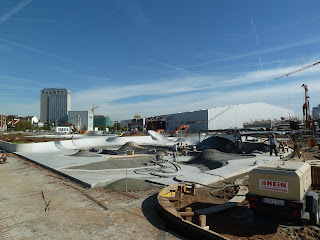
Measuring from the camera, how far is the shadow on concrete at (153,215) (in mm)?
5084

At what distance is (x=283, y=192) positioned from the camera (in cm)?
512

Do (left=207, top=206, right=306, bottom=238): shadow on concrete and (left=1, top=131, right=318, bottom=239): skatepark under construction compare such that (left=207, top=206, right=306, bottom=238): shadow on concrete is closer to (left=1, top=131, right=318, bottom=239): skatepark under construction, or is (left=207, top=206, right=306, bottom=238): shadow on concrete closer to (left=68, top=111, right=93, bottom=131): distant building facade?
(left=1, top=131, right=318, bottom=239): skatepark under construction

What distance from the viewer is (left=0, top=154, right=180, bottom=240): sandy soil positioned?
4.89 m

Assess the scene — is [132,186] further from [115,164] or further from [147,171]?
[115,164]

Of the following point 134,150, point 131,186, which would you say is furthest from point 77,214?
point 134,150

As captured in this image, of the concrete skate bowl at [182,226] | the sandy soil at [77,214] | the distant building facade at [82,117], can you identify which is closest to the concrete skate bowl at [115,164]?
the sandy soil at [77,214]

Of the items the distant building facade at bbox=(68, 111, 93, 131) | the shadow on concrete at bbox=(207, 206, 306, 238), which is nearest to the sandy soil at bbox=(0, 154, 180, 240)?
the shadow on concrete at bbox=(207, 206, 306, 238)

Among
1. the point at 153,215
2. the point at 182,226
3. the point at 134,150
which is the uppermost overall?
the point at 182,226

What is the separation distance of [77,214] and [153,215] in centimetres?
215

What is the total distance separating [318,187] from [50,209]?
10055 mm

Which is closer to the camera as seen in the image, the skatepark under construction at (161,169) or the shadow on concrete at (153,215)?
the shadow on concrete at (153,215)

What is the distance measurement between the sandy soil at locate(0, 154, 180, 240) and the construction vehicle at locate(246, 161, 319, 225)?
8.06ft

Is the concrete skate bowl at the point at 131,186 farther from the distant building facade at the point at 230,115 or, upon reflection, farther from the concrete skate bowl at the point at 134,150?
the distant building facade at the point at 230,115

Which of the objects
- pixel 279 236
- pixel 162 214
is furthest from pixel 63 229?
pixel 279 236
